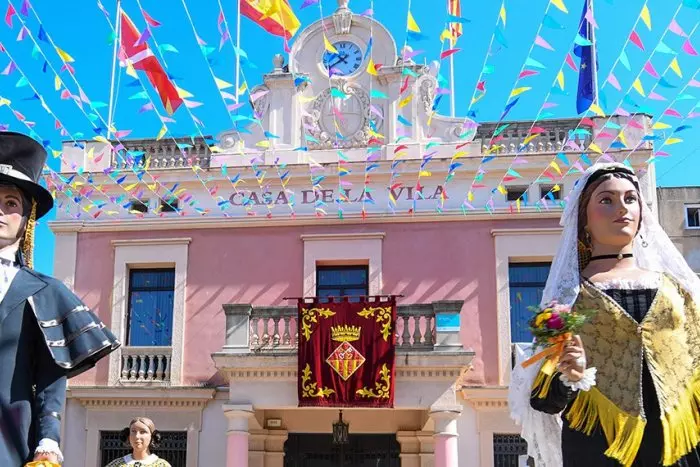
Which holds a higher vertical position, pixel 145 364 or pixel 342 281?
pixel 342 281

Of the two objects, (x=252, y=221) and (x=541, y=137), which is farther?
(x=252, y=221)

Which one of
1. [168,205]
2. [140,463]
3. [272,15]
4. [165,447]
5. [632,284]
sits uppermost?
[272,15]

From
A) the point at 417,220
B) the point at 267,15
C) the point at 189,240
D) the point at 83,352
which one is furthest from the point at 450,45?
the point at 83,352

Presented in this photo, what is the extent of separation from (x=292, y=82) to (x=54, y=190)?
4870 mm

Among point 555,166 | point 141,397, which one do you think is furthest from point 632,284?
point 141,397

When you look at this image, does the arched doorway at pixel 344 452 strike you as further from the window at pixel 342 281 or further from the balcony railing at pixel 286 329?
the window at pixel 342 281

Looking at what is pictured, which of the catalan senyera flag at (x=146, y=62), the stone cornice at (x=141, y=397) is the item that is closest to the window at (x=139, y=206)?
the stone cornice at (x=141, y=397)

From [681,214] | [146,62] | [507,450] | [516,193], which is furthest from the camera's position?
[681,214]

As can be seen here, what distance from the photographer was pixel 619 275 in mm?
4336

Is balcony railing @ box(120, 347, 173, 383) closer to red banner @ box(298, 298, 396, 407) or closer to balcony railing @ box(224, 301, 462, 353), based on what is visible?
balcony railing @ box(224, 301, 462, 353)

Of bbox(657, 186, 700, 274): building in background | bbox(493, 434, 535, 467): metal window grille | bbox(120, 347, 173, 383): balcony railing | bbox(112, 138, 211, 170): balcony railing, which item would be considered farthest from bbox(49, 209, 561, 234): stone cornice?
bbox(657, 186, 700, 274): building in background

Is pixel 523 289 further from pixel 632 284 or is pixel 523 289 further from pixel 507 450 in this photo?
pixel 632 284

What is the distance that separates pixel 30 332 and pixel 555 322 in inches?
91.9

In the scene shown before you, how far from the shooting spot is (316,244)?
1578cm
